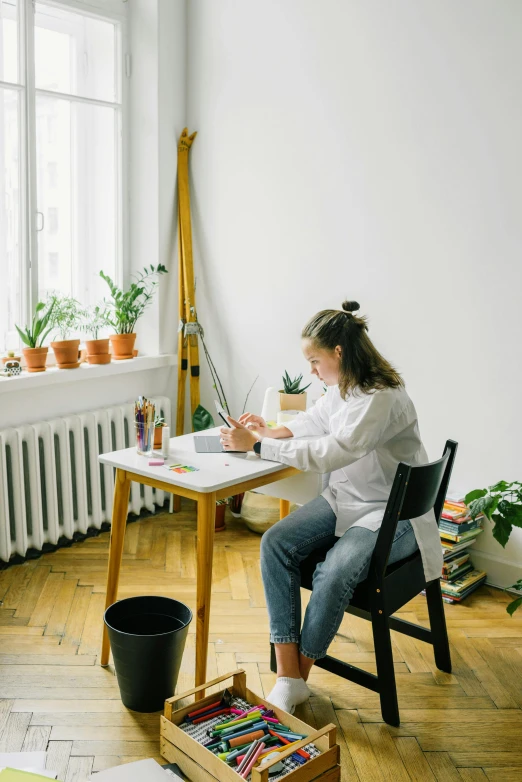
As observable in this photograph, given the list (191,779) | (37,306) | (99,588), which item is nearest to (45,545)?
(99,588)

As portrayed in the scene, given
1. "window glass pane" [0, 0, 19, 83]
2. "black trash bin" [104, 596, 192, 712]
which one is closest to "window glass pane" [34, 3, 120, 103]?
"window glass pane" [0, 0, 19, 83]

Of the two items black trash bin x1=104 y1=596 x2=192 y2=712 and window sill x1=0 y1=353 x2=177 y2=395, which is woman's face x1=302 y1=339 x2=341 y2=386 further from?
window sill x1=0 y1=353 x2=177 y2=395

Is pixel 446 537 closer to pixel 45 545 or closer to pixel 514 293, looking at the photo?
pixel 514 293

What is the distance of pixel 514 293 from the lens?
3242mm

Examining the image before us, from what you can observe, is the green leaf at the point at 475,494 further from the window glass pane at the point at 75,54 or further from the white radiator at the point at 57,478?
the window glass pane at the point at 75,54

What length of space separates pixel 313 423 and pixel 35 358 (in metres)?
1.48

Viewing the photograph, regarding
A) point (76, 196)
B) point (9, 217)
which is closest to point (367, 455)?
point (9, 217)

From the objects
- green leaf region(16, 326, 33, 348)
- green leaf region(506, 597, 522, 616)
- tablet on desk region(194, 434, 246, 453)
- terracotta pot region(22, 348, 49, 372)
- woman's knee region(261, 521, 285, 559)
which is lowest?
green leaf region(506, 597, 522, 616)

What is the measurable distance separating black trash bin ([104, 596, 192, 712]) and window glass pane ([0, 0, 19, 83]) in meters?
2.55

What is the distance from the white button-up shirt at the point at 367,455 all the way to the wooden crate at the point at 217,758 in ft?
2.16

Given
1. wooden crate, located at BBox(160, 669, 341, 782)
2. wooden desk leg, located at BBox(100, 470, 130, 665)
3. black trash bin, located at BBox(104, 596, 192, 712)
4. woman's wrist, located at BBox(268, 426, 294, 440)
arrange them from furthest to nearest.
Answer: woman's wrist, located at BBox(268, 426, 294, 440) → wooden desk leg, located at BBox(100, 470, 130, 665) → black trash bin, located at BBox(104, 596, 192, 712) → wooden crate, located at BBox(160, 669, 341, 782)

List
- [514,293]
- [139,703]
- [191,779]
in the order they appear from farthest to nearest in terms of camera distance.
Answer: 1. [514,293]
2. [139,703]
3. [191,779]

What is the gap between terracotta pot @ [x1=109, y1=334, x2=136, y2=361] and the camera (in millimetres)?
4066

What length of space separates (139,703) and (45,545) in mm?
1468
